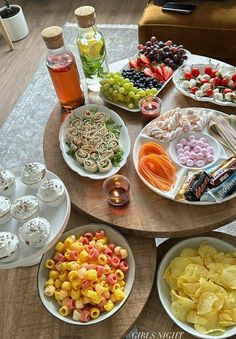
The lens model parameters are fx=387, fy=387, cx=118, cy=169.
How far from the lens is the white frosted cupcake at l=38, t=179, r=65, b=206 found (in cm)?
130

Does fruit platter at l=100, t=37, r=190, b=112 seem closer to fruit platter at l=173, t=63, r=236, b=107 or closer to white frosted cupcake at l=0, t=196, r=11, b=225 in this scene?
fruit platter at l=173, t=63, r=236, b=107

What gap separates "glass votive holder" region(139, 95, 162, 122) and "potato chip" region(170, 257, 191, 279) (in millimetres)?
624

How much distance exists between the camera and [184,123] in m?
1.56

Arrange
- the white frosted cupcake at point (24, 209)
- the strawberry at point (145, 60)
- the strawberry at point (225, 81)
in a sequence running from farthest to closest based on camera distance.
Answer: the strawberry at point (145, 60)
the strawberry at point (225, 81)
the white frosted cupcake at point (24, 209)

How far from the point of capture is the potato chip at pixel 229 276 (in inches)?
49.2

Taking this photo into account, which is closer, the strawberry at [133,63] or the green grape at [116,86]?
the green grape at [116,86]

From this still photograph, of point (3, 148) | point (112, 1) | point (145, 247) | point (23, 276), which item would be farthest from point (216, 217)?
point (112, 1)

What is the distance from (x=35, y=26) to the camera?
3.42m

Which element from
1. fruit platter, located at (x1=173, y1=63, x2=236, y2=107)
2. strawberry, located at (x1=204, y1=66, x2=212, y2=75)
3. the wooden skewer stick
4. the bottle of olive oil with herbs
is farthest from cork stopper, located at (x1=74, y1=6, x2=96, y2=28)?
the wooden skewer stick

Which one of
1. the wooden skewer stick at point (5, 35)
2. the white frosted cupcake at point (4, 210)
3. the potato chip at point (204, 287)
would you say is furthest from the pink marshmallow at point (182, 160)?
the wooden skewer stick at point (5, 35)

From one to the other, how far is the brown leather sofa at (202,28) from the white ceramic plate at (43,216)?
4.32 feet

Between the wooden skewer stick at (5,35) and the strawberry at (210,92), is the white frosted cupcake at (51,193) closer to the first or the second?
the strawberry at (210,92)

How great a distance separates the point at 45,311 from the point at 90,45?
42.7 inches

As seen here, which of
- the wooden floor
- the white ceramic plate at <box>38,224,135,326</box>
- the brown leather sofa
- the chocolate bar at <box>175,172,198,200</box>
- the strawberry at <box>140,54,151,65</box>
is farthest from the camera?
the wooden floor
